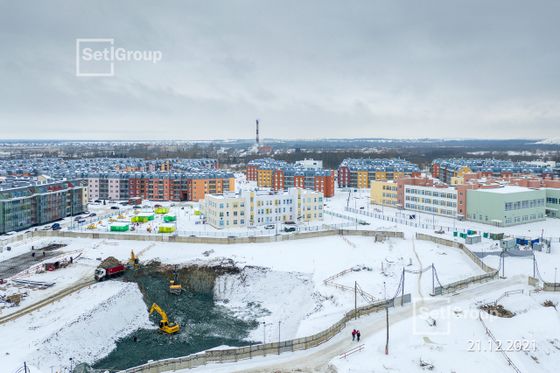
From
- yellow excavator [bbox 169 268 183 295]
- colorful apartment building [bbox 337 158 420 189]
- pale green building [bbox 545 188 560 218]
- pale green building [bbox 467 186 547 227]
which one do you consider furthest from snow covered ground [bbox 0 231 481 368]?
colorful apartment building [bbox 337 158 420 189]

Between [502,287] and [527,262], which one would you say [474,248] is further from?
[502,287]

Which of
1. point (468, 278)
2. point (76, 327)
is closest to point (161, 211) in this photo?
point (76, 327)

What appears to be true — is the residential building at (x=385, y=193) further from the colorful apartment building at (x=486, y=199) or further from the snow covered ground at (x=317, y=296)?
the snow covered ground at (x=317, y=296)

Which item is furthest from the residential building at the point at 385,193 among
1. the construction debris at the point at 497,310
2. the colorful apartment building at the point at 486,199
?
the construction debris at the point at 497,310

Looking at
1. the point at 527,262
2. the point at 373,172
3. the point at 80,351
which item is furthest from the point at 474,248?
the point at 373,172

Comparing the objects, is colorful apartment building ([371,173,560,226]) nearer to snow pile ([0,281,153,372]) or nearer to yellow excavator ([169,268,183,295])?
yellow excavator ([169,268,183,295])

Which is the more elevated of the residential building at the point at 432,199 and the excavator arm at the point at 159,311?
the residential building at the point at 432,199


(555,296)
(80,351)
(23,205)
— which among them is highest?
(23,205)
